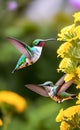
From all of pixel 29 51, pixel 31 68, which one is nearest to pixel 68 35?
pixel 29 51

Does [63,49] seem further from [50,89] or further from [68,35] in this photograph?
[50,89]

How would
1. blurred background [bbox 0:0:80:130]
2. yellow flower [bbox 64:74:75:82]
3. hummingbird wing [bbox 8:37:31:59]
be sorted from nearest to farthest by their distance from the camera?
hummingbird wing [bbox 8:37:31:59]
yellow flower [bbox 64:74:75:82]
blurred background [bbox 0:0:80:130]

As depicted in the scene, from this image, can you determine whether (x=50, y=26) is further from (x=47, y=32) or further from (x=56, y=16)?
(x=56, y=16)

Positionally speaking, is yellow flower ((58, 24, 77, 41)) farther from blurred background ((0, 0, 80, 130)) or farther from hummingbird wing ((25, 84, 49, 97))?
blurred background ((0, 0, 80, 130))

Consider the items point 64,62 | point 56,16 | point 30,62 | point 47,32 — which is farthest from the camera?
point 56,16

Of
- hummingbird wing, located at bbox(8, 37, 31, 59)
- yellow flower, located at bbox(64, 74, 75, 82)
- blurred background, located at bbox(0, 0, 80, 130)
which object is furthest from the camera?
blurred background, located at bbox(0, 0, 80, 130)

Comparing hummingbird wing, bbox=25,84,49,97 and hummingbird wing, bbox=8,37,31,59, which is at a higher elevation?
hummingbird wing, bbox=8,37,31,59

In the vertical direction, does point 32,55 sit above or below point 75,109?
above

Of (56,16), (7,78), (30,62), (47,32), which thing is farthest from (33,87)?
(56,16)

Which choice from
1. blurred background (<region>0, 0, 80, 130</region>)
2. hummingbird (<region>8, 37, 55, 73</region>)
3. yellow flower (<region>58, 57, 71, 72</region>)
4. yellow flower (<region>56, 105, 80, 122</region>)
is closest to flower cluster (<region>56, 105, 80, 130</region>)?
yellow flower (<region>56, 105, 80, 122</region>)
